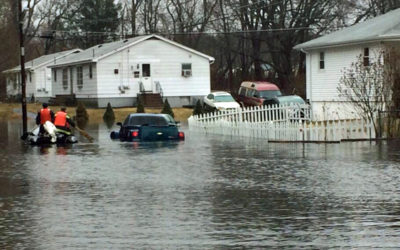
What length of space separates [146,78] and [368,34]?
86.3 feet

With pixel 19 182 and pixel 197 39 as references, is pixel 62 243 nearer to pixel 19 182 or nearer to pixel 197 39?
pixel 19 182

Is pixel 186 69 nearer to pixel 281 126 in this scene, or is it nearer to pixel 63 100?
pixel 63 100

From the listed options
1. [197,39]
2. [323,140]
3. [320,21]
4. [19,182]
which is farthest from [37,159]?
[197,39]

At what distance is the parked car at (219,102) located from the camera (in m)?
56.9

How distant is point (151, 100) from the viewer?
62031mm

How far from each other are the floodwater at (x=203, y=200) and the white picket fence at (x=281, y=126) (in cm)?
359

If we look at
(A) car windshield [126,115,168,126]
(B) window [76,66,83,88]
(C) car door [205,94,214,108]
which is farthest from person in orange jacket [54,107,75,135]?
(B) window [76,66,83,88]

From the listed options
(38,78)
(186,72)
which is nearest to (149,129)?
(186,72)

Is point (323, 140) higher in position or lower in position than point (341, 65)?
lower

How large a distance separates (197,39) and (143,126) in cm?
5602

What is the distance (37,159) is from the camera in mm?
23906

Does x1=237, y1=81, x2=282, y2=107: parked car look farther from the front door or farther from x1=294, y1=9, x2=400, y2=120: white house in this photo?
x1=294, y1=9, x2=400, y2=120: white house

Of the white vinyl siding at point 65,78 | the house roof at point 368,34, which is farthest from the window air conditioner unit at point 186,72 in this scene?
the house roof at point 368,34

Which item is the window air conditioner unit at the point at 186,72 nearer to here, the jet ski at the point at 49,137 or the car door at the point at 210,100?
the car door at the point at 210,100
